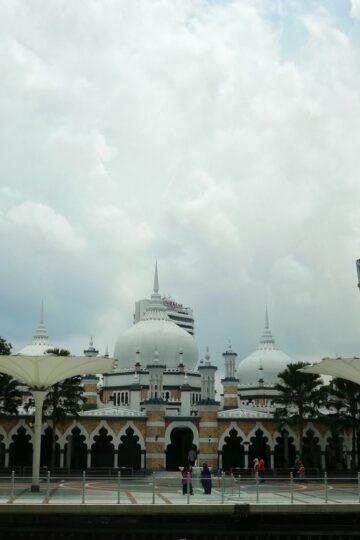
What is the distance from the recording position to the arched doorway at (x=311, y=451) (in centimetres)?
5753

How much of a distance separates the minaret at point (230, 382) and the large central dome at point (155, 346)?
611 cm

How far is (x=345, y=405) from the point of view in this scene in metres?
52.5

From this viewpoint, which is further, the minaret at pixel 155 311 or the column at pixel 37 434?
the minaret at pixel 155 311

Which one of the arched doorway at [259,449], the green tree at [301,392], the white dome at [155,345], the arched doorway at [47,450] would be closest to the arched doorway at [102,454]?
the arched doorway at [47,450]

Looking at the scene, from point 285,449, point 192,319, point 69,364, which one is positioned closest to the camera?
point 69,364

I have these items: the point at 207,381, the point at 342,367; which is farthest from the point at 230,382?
the point at 342,367

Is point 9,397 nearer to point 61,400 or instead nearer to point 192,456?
point 61,400

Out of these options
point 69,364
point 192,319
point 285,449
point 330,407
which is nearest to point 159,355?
point 285,449

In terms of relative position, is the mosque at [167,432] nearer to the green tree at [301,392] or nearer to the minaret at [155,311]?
the green tree at [301,392]

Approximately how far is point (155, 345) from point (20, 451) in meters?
18.7
